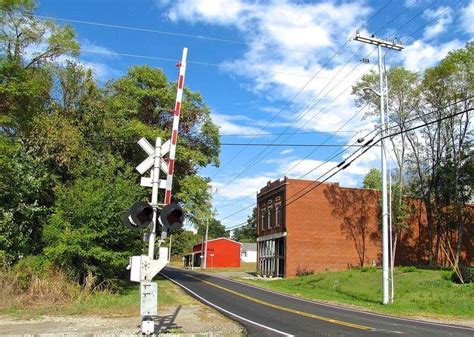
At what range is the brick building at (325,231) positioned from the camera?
47750mm

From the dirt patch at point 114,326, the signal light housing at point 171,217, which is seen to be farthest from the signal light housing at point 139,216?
the dirt patch at point 114,326

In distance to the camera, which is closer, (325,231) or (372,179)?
(325,231)

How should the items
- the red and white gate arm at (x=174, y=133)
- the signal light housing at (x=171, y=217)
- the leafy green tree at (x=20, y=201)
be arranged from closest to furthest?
the signal light housing at (x=171, y=217) < the red and white gate arm at (x=174, y=133) < the leafy green tree at (x=20, y=201)

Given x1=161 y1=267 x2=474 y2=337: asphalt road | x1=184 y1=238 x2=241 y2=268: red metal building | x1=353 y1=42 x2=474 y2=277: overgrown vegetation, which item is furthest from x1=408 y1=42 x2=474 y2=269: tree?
x1=184 y1=238 x2=241 y2=268: red metal building

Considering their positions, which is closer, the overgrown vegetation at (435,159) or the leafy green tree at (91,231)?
the leafy green tree at (91,231)

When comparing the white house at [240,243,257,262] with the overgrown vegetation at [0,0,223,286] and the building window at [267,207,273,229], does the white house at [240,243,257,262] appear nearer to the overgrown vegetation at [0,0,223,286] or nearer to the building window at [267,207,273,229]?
the building window at [267,207,273,229]

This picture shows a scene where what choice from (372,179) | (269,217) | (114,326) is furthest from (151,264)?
(372,179)

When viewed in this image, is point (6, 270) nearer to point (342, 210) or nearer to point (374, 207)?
point (342, 210)

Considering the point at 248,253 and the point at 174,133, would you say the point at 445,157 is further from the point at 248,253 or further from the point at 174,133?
the point at 248,253

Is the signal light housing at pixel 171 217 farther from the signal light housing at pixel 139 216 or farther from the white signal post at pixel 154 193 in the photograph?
the white signal post at pixel 154 193

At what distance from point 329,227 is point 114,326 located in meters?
37.5

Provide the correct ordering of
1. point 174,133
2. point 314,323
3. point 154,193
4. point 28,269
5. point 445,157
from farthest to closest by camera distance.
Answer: point 445,157, point 28,269, point 314,323, point 174,133, point 154,193

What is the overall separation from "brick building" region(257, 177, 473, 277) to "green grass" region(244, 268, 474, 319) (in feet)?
21.0

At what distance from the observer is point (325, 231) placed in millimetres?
48906
